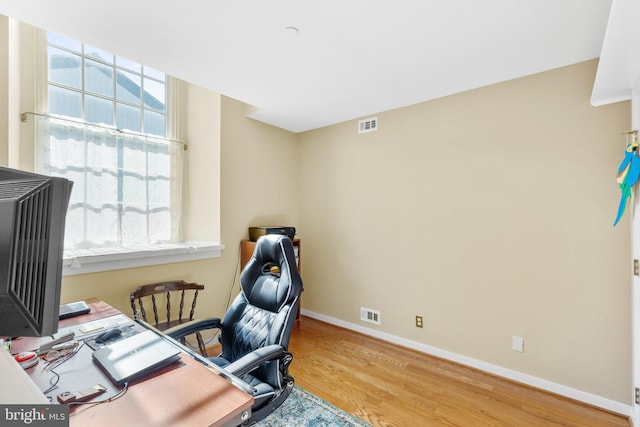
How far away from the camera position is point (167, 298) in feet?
8.32

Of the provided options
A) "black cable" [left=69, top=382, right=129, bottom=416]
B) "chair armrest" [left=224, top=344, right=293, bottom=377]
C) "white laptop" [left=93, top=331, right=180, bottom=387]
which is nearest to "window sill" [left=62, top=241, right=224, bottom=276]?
"white laptop" [left=93, top=331, right=180, bottom=387]

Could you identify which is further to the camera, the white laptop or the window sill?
the window sill

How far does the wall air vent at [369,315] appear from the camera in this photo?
3.17 m

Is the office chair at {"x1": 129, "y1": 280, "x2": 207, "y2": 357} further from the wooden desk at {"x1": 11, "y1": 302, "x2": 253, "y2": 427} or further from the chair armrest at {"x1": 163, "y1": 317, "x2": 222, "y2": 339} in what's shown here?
the wooden desk at {"x1": 11, "y1": 302, "x2": 253, "y2": 427}

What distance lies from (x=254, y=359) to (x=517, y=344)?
217 cm

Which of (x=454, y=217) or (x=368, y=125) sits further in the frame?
(x=368, y=125)

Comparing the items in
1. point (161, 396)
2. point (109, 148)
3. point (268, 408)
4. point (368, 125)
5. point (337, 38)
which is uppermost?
point (337, 38)

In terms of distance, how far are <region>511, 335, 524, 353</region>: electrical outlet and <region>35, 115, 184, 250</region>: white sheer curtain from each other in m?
3.20

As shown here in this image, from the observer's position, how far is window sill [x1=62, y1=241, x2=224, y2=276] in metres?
2.10

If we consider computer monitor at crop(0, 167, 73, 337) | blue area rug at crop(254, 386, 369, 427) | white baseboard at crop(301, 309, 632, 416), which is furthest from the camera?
white baseboard at crop(301, 309, 632, 416)

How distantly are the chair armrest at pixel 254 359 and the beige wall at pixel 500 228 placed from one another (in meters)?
1.83

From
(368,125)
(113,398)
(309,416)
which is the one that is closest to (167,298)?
(309,416)

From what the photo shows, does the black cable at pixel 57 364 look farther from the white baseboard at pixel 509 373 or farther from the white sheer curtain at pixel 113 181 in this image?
the white baseboard at pixel 509 373

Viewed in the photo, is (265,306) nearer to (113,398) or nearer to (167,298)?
(113,398)
